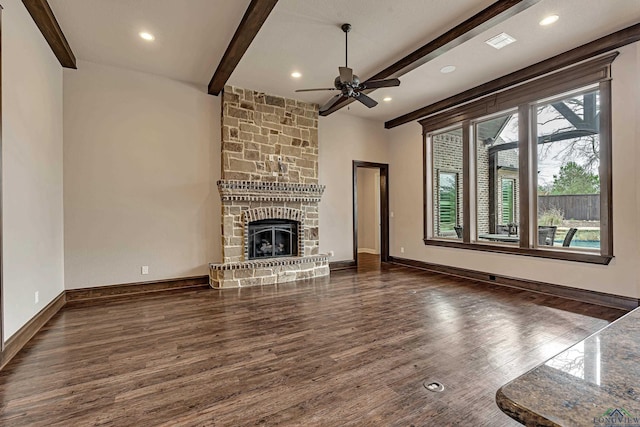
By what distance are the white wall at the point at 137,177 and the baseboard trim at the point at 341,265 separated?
91.8 inches

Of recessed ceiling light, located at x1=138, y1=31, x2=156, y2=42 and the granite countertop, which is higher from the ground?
recessed ceiling light, located at x1=138, y1=31, x2=156, y2=42

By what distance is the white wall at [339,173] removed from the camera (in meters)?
6.31

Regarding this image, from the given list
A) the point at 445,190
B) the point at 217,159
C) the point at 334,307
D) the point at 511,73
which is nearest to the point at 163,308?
the point at 334,307

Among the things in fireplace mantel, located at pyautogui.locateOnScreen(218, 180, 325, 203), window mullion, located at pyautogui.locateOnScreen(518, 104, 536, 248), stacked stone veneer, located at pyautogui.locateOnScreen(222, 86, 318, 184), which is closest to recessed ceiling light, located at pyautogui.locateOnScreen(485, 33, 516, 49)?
window mullion, located at pyautogui.locateOnScreen(518, 104, 536, 248)

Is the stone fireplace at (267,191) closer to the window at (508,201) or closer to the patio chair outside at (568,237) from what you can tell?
the window at (508,201)

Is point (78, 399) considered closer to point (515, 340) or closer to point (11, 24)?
point (11, 24)

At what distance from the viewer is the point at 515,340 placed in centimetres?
283

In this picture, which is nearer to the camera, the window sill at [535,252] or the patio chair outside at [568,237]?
the window sill at [535,252]

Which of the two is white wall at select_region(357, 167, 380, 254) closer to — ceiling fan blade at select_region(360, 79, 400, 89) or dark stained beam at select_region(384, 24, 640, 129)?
dark stained beam at select_region(384, 24, 640, 129)

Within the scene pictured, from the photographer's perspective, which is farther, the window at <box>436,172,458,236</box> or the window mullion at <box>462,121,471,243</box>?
the window at <box>436,172,458,236</box>

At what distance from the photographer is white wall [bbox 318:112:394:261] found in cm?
631

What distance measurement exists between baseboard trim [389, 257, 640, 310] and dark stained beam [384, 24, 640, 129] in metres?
3.05

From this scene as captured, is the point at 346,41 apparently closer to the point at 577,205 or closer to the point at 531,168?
the point at 531,168

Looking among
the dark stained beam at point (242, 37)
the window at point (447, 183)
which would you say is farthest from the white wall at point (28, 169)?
the window at point (447, 183)
